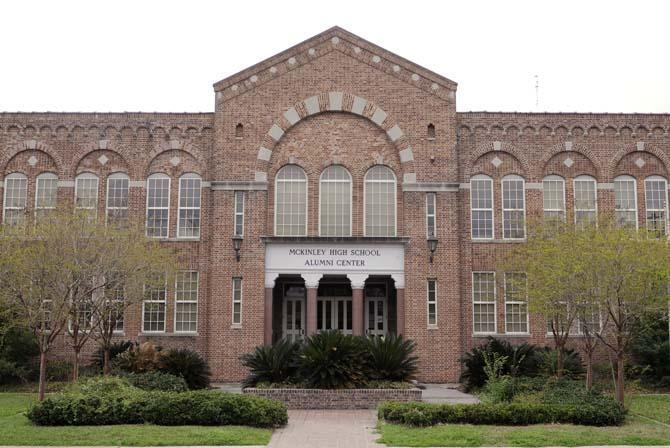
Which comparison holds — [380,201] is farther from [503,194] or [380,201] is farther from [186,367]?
[186,367]

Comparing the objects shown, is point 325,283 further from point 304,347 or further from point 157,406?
point 157,406

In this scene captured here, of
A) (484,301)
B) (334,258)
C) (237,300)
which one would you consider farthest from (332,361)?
(484,301)

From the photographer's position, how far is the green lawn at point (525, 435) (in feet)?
45.4

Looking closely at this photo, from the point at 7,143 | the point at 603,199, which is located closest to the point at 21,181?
the point at 7,143

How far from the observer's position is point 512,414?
1592 cm

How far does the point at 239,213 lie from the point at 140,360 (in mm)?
7091

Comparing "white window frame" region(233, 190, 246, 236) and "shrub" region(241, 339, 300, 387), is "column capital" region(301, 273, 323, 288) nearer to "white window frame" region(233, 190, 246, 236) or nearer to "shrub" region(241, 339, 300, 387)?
"white window frame" region(233, 190, 246, 236)

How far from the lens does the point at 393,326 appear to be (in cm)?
2852

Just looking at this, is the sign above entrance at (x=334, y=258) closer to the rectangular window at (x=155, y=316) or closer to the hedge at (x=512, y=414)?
the rectangular window at (x=155, y=316)

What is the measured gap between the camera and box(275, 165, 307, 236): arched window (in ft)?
89.7

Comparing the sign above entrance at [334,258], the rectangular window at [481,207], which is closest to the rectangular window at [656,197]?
the rectangular window at [481,207]

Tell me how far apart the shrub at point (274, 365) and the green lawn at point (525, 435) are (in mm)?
5165

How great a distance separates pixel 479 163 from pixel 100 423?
17.4 metres

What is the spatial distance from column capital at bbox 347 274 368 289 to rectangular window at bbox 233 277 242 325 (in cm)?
385
